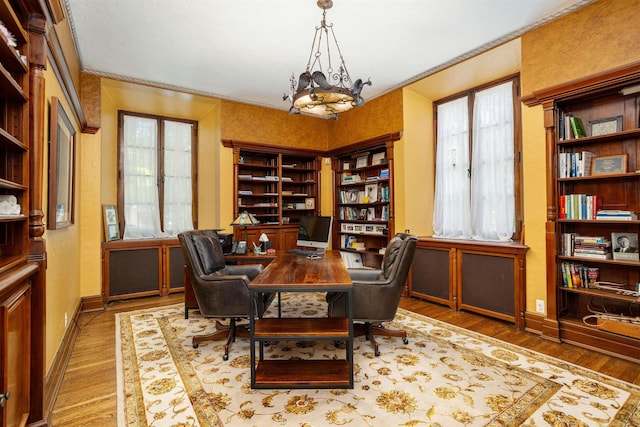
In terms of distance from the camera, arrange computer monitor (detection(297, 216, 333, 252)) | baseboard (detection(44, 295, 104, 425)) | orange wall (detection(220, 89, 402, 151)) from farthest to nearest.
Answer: orange wall (detection(220, 89, 402, 151)), computer monitor (detection(297, 216, 333, 252)), baseboard (detection(44, 295, 104, 425))

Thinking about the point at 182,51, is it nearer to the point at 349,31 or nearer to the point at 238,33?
the point at 238,33

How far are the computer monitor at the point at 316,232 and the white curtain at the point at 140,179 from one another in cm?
240

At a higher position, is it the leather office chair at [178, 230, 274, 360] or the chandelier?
the chandelier

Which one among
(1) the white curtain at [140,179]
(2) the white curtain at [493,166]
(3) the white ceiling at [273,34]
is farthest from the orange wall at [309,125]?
(1) the white curtain at [140,179]

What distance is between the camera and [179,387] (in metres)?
2.18

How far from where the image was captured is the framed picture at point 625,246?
2623mm

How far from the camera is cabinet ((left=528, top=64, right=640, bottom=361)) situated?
263cm

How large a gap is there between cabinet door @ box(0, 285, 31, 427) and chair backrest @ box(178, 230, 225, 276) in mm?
1189

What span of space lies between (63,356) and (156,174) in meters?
3.08

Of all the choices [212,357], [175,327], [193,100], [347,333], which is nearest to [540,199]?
[347,333]

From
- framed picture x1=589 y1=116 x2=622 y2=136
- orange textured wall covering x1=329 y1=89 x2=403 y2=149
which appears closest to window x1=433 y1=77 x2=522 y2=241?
orange textured wall covering x1=329 y1=89 x2=403 y2=149

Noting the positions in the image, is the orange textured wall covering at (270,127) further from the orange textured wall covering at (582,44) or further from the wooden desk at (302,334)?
the orange textured wall covering at (582,44)

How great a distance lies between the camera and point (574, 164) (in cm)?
292

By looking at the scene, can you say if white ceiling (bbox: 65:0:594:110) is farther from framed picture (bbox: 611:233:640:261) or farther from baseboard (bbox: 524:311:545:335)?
baseboard (bbox: 524:311:545:335)
